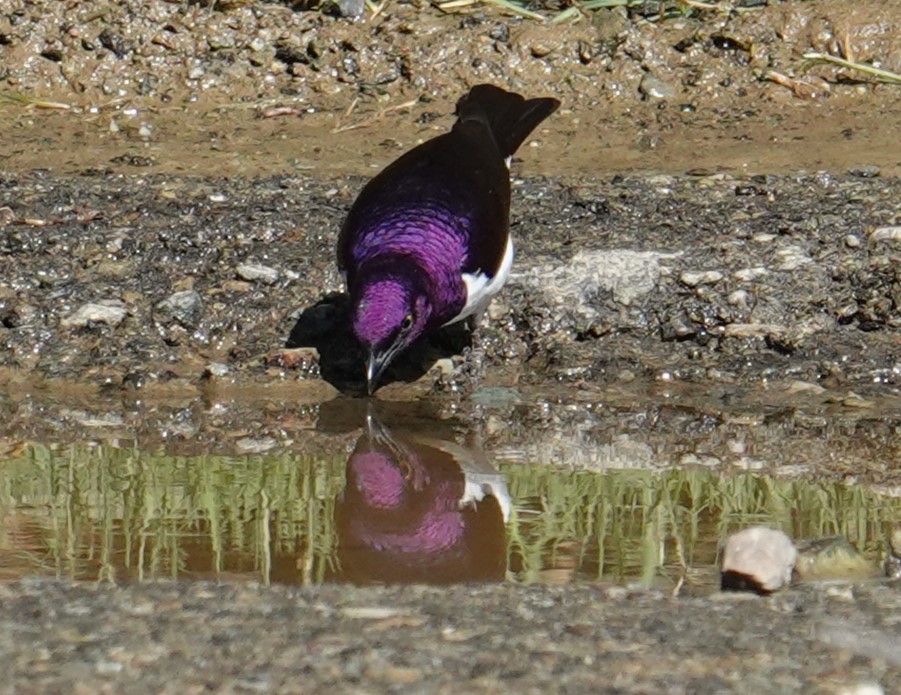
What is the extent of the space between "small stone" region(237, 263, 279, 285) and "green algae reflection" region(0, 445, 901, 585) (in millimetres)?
1211

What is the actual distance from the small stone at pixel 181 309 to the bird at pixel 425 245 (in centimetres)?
56

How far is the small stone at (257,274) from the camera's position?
6258 millimetres

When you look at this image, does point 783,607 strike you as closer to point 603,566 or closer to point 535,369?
point 603,566

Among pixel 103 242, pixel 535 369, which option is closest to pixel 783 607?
pixel 535 369

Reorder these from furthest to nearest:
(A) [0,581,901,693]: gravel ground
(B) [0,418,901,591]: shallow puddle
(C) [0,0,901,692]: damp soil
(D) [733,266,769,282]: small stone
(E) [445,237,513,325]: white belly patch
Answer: (D) [733,266,769,282]: small stone < (E) [445,237,513,325]: white belly patch < (B) [0,418,901,591]: shallow puddle < (C) [0,0,901,692]: damp soil < (A) [0,581,901,693]: gravel ground

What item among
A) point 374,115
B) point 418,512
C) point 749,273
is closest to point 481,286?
point 749,273

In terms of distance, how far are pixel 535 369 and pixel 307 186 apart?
1626 millimetres

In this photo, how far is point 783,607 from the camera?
12.0 feet

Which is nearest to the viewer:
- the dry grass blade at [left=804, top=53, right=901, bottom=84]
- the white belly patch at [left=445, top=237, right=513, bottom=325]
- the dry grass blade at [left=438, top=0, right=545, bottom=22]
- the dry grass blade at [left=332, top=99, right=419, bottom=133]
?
the white belly patch at [left=445, top=237, right=513, bottom=325]

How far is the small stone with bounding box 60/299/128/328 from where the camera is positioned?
604cm

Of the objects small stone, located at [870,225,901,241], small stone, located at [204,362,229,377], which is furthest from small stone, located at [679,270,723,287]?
small stone, located at [204,362,229,377]

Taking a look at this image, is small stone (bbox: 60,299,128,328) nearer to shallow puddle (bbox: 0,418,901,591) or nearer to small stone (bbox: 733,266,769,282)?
shallow puddle (bbox: 0,418,901,591)

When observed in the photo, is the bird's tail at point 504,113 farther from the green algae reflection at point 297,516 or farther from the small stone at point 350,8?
the green algae reflection at point 297,516

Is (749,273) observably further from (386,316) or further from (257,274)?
(257,274)
